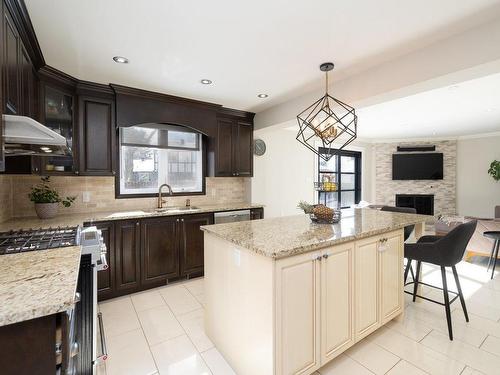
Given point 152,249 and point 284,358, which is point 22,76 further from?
point 284,358

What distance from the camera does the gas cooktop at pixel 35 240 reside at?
1.52m

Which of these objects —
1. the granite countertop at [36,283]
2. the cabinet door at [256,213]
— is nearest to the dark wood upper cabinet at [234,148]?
the cabinet door at [256,213]

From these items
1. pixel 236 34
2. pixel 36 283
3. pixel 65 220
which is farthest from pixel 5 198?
pixel 236 34

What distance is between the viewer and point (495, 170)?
6.35 metres

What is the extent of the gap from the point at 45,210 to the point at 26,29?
1.72 meters

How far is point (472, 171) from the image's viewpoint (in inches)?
275

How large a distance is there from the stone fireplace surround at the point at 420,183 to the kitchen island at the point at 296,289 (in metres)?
5.97

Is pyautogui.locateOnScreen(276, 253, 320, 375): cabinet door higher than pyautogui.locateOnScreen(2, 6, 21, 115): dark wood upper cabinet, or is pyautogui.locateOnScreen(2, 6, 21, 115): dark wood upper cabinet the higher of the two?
pyautogui.locateOnScreen(2, 6, 21, 115): dark wood upper cabinet

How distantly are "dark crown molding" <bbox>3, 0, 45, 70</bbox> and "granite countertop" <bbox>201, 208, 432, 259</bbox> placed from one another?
6.38ft

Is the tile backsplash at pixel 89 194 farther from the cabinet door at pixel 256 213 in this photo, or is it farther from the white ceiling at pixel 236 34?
the white ceiling at pixel 236 34

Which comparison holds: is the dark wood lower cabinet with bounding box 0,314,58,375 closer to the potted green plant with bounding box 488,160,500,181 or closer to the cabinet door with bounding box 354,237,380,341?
the cabinet door with bounding box 354,237,380,341

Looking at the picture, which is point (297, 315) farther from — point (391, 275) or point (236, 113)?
point (236, 113)

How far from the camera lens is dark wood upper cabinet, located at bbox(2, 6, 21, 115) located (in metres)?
1.54

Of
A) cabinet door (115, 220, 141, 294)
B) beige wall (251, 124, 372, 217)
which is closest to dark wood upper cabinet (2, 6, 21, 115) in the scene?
cabinet door (115, 220, 141, 294)
